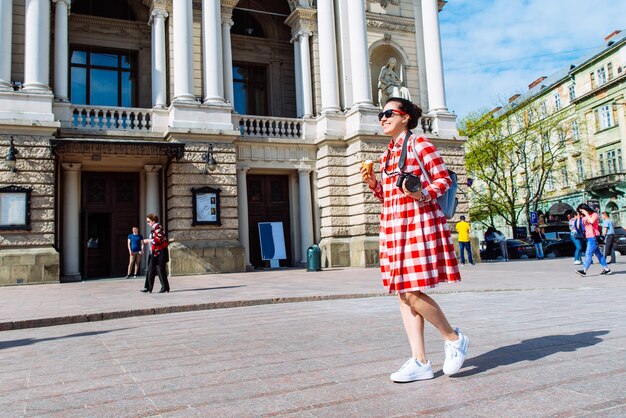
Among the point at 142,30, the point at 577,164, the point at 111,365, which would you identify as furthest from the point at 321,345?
the point at 577,164

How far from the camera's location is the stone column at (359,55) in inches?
862

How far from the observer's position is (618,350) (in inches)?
172

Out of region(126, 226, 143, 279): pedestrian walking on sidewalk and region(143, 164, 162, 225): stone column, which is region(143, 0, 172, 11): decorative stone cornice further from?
region(126, 226, 143, 279): pedestrian walking on sidewalk

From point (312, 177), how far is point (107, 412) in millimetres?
19561

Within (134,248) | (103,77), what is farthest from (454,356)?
(103,77)

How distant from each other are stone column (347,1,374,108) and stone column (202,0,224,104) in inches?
208

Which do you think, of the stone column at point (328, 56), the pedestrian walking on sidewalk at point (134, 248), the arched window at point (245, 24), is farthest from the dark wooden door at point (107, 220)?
the arched window at point (245, 24)

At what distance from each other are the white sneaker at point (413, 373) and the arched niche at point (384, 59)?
21.2 m

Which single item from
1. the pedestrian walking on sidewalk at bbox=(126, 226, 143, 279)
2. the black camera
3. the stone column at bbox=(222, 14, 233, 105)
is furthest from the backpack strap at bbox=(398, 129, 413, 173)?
the stone column at bbox=(222, 14, 233, 105)

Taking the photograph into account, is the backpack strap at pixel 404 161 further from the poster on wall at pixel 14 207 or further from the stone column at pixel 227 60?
the stone column at pixel 227 60

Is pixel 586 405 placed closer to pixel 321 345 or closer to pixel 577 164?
pixel 321 345

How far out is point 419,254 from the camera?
3.73 metres

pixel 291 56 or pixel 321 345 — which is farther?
pixel 291 56

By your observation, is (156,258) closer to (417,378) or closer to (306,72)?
(417,378)
